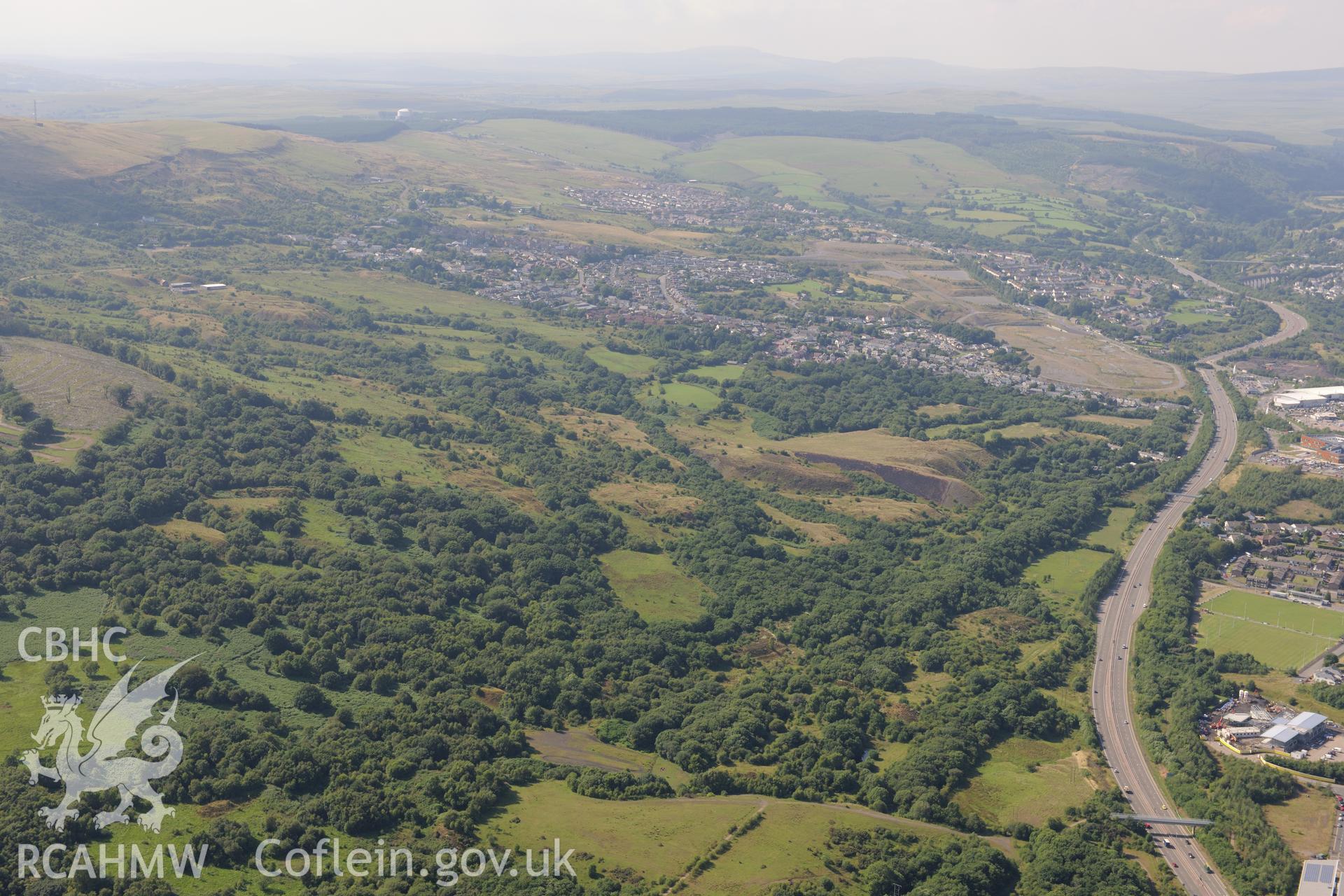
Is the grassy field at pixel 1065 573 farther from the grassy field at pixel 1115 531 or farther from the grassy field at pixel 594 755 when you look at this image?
the grassy field at pixel 594 755

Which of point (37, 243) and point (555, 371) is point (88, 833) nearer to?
point (555, 371)

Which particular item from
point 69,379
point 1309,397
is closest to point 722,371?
point 1309,397

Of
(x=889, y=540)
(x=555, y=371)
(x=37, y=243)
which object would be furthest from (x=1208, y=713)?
(x=37, y=243)

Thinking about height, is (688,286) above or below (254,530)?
above

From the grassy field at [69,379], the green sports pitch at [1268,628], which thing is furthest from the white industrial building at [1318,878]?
the grassy field at [69,379]

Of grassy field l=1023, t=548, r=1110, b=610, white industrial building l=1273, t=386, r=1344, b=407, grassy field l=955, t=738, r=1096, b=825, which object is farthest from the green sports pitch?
white industrial building l=1273, t=386, r=1344, b=407

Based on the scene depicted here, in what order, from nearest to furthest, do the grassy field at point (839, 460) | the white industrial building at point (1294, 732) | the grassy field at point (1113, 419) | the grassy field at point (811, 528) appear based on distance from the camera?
the white industrial building at point (1294, 732), the grassy field at point (811, 528), the grassy field at point (839, 460), the grassy field at point (1113, 419)
